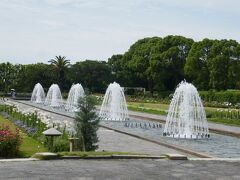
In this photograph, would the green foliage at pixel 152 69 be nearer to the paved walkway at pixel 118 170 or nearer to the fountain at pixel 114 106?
the fountain at pixel 114 106

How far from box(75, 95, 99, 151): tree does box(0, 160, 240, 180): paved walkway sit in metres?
2.07

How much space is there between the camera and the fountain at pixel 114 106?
34156 mm

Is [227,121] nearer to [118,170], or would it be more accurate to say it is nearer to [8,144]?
[8,144]

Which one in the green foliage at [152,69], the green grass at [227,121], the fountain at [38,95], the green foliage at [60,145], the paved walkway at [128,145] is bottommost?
the paved walkway at [128,145]

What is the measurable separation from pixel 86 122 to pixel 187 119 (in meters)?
10.0

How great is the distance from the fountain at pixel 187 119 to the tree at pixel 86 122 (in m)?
8.26

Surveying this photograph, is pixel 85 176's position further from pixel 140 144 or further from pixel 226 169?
pixel 140 144

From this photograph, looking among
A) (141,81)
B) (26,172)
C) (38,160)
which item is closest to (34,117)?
(38,160)

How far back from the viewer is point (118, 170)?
11.3 m

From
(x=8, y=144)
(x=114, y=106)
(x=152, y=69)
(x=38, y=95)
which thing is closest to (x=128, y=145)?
(x=8, y=144)

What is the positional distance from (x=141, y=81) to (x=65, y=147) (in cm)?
7239

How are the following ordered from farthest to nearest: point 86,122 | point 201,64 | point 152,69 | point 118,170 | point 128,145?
point 152,69 < point 201,64 < point 128,145 < point 86,122 < point 118,170

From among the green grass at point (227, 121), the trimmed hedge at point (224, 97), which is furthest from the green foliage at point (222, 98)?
the green grass at point (227, 121)

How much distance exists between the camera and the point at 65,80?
311ft
